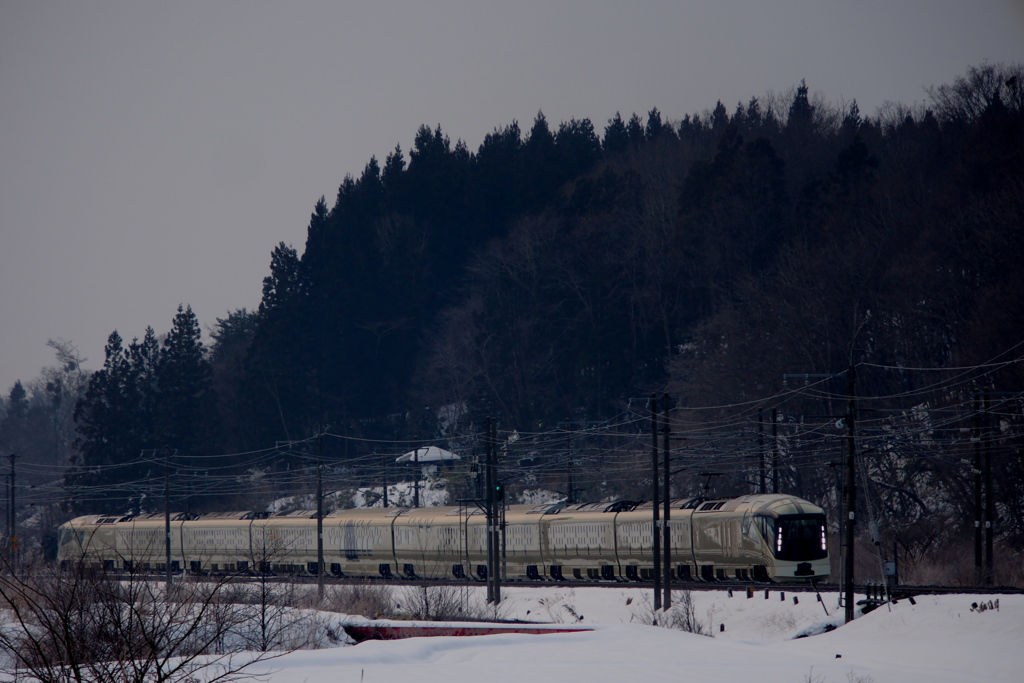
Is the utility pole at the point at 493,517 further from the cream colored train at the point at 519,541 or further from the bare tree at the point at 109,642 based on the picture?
the bare tree at the point at 109,642

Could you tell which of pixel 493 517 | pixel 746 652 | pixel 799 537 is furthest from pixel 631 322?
pixel 746 652

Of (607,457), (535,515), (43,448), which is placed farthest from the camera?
(43,448)

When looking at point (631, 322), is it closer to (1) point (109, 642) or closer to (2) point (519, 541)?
(2) point (519, 541)

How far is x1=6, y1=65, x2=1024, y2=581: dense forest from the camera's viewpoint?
60.2 meters

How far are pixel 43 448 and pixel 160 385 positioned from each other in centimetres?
4632

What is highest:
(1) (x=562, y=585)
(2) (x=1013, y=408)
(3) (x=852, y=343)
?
(3) (x=852, y=343)

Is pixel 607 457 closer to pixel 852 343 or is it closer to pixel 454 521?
pixel 852 343

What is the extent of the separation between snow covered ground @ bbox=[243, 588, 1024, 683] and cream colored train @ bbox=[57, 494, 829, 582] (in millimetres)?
3924

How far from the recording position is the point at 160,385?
97.5 m

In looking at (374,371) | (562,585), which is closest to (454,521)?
(562,585)

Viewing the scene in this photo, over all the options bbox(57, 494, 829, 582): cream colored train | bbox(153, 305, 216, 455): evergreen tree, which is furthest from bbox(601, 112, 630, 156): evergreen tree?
bbox(57, 494, 829, 582): cream colored train

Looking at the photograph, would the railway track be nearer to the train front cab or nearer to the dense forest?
the train front cab

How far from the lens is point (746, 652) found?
23.0m

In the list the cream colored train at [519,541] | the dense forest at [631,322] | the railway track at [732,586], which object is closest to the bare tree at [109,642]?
the railway track at [732,586]
